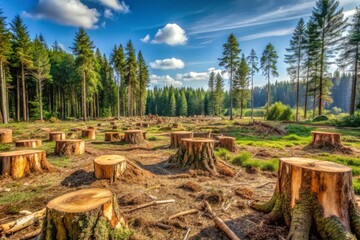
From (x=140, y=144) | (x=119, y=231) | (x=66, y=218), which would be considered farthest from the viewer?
(x=140, y=144)

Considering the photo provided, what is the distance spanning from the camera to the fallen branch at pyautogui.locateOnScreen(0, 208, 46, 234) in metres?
2.96

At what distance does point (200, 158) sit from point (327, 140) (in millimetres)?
7791

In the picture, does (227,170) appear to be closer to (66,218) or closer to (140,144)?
(66,218)

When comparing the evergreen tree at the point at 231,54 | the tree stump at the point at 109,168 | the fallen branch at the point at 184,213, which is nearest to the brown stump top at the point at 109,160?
the tree stump at the point at 109,168

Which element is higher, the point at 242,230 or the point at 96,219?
the point at 96,219

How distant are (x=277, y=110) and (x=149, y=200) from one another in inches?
1087

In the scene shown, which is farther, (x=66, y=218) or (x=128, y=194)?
(x=128, y=194)

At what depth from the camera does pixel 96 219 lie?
2477 mm

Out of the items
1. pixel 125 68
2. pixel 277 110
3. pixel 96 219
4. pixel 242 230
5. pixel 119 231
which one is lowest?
pixel 242 230

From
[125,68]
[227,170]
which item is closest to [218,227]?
[227,170]

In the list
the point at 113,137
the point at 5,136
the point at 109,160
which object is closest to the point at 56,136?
the point at 5,136

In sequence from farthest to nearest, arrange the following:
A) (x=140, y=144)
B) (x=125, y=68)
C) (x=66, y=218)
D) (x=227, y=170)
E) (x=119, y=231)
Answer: (x=125, y=68) < (x=140, y=144) < (x=227, y=170) < (x=119, y=231) < (x=66, y=218)

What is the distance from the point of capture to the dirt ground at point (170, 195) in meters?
3.19

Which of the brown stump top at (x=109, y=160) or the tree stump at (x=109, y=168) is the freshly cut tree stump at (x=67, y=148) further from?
the tree stump at (x=109, y=168)
